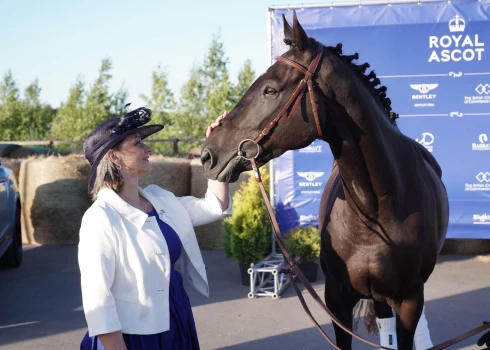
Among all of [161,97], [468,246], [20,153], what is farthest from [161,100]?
[468,246]

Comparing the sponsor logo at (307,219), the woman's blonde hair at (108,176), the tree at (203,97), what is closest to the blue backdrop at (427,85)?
the sponsor logo at (307,219)

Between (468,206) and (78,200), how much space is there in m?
5.42

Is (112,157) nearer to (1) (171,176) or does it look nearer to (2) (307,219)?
(2) (307,219)

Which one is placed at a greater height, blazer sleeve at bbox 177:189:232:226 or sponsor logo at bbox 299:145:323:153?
sponsor logo at bbox 299:145:323:153

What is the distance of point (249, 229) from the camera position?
20.6ft

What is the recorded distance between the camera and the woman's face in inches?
94.5

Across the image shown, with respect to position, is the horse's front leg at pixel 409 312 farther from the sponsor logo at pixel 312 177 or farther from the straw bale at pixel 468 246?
the straw bale at pixel 468 246

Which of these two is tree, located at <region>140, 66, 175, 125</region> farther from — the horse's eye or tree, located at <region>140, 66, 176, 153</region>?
the horse's eye

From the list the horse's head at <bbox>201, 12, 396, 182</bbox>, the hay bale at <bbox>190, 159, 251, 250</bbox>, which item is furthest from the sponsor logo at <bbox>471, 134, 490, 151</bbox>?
the horse's head at <bbox>201, 12, 396, 182</bbox>

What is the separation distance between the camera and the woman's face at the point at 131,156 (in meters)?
2.40

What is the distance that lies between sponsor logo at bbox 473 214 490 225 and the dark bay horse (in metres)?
3.42

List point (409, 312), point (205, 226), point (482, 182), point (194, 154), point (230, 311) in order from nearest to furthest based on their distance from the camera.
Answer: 1. point (409, 312)
2. point (230, 311)
3. point (482, 182)
4. point (205, 226)
5. point (194, 154)

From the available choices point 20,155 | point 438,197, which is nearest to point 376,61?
point 438,197

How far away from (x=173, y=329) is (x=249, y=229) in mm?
3914
